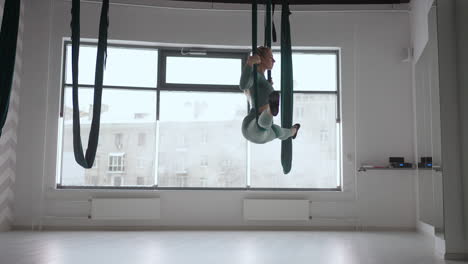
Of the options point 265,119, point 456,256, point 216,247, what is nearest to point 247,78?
point 265,119

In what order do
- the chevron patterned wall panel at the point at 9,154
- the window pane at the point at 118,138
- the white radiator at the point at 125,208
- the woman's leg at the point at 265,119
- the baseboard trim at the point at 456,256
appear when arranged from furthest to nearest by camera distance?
the window pane at the point at 118,138, the white radiator at the point at 125,208, the chevron patterned wall panel at the point at 9,154, the baseboard trim at the point at 456,256, the woman's leg at the point at 265,119

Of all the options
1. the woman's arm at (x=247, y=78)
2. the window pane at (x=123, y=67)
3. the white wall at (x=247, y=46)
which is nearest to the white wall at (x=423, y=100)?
the white wall at (x=247, y=46)

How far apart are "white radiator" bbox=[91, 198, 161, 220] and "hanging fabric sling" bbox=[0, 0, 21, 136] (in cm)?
280

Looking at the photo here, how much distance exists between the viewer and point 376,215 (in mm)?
6480

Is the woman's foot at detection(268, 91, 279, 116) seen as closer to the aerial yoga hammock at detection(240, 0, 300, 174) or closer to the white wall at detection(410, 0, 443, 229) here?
the aerial yoga hammock at detection(240, 0, 300, 174)

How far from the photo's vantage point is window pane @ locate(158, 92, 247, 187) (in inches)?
260

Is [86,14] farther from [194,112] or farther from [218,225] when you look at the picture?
[218,225]

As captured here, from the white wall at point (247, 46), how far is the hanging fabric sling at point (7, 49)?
9.30ft

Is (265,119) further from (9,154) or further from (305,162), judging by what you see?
(9,154)

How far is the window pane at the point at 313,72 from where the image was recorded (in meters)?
6.76

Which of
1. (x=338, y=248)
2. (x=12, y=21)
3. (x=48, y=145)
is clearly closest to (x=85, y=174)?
(x=48, y=145)

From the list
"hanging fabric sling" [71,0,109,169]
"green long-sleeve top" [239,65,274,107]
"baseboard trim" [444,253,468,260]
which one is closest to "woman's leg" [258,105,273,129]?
"green long-sleeve top" [239,65,274,107]

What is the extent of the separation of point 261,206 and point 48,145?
3.26 m

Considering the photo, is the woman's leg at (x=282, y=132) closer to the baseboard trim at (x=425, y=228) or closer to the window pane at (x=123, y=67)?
the baseboard trim at (x=425, y=228)
